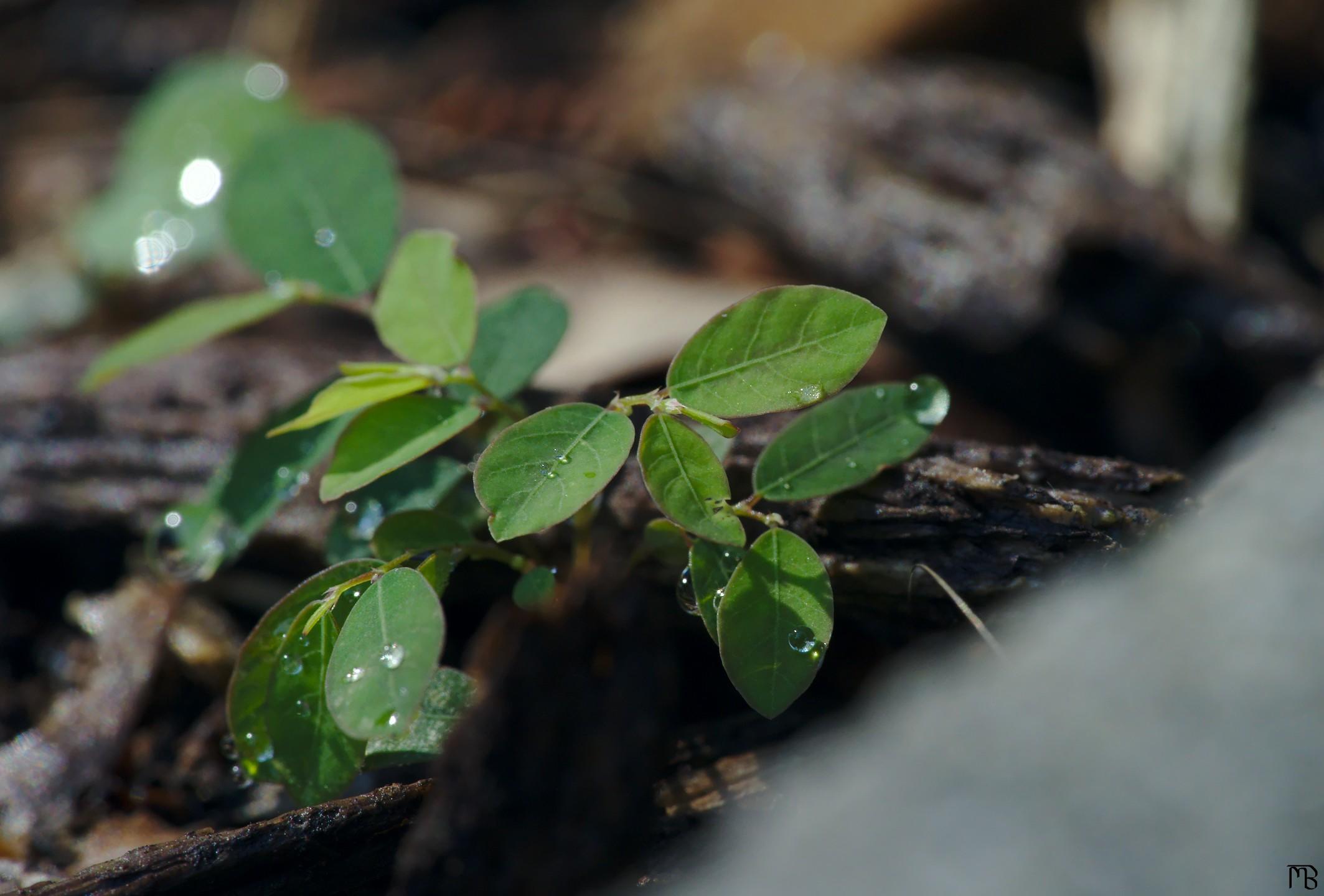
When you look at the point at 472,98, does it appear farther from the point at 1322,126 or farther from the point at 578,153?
the point at 1322,126

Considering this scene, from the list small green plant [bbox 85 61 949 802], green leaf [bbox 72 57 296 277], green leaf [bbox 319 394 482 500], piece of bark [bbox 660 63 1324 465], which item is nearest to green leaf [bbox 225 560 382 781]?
small green plant [bbox 85 61 949 802]

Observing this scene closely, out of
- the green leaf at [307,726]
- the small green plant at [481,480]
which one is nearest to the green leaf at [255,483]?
the small green plant at [481,480]

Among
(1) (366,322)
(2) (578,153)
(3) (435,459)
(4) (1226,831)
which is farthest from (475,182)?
(4) (1226,831)

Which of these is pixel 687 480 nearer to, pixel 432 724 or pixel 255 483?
pixel 432 724

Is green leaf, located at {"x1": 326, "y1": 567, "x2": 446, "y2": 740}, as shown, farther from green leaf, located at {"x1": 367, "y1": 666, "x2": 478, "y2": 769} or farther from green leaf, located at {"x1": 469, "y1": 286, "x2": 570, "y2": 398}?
green leaf, located at {"x1": 469, "y1": 286, "x2": 570, "y2": 398}

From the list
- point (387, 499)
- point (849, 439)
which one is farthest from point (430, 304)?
point (849, 439)

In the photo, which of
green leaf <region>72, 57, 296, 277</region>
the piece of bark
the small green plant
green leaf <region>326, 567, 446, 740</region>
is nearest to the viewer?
green leaf <region>326, 567, 446, 740</region>
